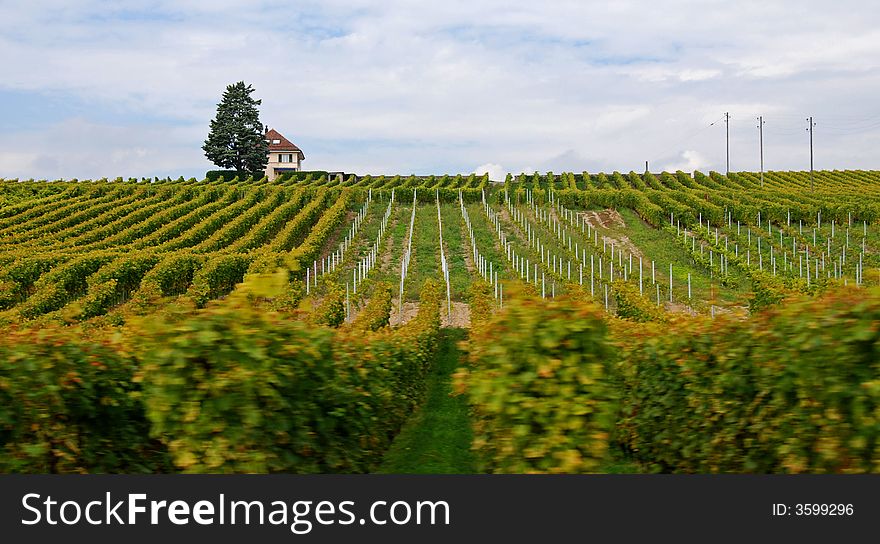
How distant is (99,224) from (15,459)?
1928 inches

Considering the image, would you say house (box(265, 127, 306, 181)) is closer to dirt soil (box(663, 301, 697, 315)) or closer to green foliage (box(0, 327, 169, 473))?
dirt soil (box(663, 301, 697, 315))

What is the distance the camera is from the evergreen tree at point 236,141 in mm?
90688

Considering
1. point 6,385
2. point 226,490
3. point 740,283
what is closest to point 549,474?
point 226,490

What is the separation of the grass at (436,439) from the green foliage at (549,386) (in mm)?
4040

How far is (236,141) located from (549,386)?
90.2 metres

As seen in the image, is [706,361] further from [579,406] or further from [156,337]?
[156,337]

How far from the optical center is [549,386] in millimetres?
5676

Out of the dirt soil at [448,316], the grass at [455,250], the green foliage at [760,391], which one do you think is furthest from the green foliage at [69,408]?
the grass at [455,250]

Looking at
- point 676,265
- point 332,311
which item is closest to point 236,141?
point 676,265

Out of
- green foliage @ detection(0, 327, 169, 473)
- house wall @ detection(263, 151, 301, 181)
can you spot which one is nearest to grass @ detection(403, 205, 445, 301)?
green foliage @ detection(0, 327, 169, 473)

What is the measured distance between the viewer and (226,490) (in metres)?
5.39

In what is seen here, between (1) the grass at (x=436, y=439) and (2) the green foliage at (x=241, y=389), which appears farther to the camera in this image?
(1) the grass at (x=436, y=439)

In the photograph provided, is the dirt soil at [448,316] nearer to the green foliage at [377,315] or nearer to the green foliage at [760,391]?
the green foliage at [377,315]

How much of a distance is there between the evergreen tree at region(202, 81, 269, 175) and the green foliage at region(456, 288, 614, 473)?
87755mm
